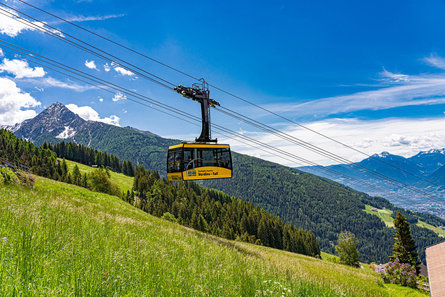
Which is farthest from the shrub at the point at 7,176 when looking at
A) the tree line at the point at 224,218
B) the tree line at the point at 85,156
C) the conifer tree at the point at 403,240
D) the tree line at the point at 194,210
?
the tree line at the point at 85,156

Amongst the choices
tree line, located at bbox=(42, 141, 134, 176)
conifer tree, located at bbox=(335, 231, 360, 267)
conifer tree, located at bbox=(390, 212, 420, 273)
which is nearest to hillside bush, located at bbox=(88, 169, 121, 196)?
conifer tree, located at bbox=(390, 212, 420, 273)

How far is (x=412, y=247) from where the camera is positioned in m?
42.4

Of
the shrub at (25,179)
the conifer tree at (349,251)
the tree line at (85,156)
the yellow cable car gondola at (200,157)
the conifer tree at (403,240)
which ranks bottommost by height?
the conifer tree at (349,251)

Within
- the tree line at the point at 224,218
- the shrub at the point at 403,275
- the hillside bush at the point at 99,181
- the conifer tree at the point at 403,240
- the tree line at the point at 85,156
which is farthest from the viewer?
the tree line at the point at 85,156

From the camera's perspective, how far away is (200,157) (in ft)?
66.7

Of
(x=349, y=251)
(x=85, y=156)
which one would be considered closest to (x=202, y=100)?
(x=349, y=251)

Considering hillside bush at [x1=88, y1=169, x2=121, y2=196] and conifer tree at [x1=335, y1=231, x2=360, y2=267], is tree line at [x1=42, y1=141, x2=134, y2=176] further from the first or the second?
conifer tree at [x1=335, y1=231, x2=360, y2=267]

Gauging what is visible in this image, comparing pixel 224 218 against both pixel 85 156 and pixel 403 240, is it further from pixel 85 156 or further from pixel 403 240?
pixel 85 156

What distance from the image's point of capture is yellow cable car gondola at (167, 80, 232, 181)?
64.8 ft

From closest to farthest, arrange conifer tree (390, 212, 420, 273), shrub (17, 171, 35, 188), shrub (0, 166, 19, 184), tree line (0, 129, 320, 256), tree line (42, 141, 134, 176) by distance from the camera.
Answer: shrub (0, 166, 19, 184) < shrub (17, 171, 35, 188) < conifer tree (390, 212, 420, 273) < tree line (0, 129, 320, 256) < tree line (42, 141, 134, 176)

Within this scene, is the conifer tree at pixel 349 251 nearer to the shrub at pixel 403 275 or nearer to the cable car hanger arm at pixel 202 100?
the shrub at pixel 403 275

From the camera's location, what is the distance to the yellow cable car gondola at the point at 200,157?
19.8 metres

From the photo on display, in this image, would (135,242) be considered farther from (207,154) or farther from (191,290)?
(207,154)

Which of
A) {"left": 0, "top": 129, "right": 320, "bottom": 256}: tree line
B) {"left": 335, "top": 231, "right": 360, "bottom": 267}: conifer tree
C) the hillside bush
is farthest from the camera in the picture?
{"left": 0, "top": 129, "right": 320, "bottom": 256}: tree line
